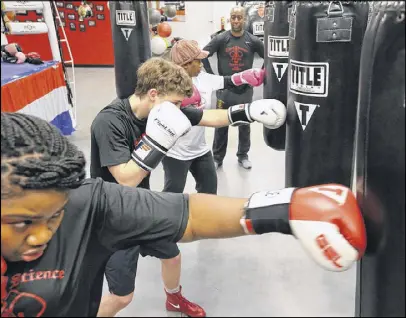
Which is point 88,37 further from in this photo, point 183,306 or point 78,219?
point 78,219

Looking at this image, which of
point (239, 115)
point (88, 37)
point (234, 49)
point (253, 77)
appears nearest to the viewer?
point (239, 115)

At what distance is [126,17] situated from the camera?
374 cm

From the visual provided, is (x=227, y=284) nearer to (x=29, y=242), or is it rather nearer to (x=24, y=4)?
(x=29, y=242)

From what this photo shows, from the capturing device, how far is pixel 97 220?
1.05 metres

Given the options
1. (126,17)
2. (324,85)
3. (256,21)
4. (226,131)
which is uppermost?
(126,17)

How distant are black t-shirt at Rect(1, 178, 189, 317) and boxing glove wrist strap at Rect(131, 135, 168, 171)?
20.2 inches

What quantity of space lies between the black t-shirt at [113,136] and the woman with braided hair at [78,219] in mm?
546

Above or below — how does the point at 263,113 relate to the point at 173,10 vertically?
below

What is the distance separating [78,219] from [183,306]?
3.94ft

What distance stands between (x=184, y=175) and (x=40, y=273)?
1.61 meters

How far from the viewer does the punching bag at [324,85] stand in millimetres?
1670

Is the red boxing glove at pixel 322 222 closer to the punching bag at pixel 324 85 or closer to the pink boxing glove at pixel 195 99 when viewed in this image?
the punching bag at pixel 324 85

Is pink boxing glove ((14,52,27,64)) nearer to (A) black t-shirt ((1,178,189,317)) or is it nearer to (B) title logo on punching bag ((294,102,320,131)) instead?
(B) title logo on punching bag ((294,102,320,131))

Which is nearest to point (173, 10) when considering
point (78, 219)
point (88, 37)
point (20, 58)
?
point (88, 37)
